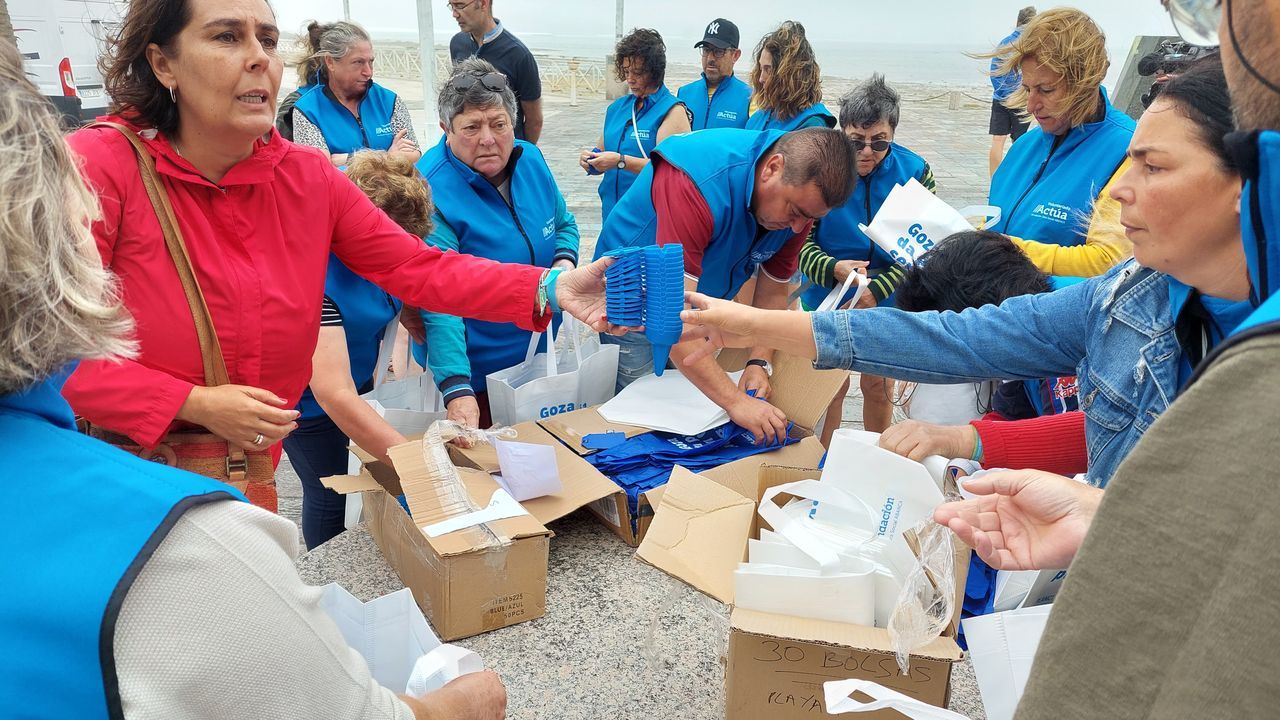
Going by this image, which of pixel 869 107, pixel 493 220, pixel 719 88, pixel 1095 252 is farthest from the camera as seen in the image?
pixel 719 88

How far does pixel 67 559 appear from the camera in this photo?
0.67 meters

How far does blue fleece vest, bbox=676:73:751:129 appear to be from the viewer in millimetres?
5410

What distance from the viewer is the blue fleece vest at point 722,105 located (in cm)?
541

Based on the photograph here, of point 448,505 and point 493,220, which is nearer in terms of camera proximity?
point 448,505

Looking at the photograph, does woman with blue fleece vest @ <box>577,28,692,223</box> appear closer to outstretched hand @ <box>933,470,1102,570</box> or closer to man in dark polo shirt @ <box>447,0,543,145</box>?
man in dark polo shirt @ <box>447,0,543,145</box>

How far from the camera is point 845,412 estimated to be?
4699 millimetres

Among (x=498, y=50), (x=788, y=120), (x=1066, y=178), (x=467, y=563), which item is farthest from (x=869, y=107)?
(x=498, y=50)

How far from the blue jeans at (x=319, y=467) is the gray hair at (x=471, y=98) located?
44.9 inches

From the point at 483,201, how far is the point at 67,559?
218 centimetres

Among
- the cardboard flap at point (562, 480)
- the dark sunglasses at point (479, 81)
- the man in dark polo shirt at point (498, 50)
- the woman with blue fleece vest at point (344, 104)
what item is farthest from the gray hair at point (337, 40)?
the cardboard flap at point (562, 480)

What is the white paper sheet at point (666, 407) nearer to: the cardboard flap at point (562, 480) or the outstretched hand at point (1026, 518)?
the cardboard flap at point (562, 480)

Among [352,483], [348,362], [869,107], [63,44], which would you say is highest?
[63,44]

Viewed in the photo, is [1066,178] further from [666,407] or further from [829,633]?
[829,633]

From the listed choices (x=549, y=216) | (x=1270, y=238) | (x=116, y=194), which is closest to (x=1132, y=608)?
(x=1270, y=238)
